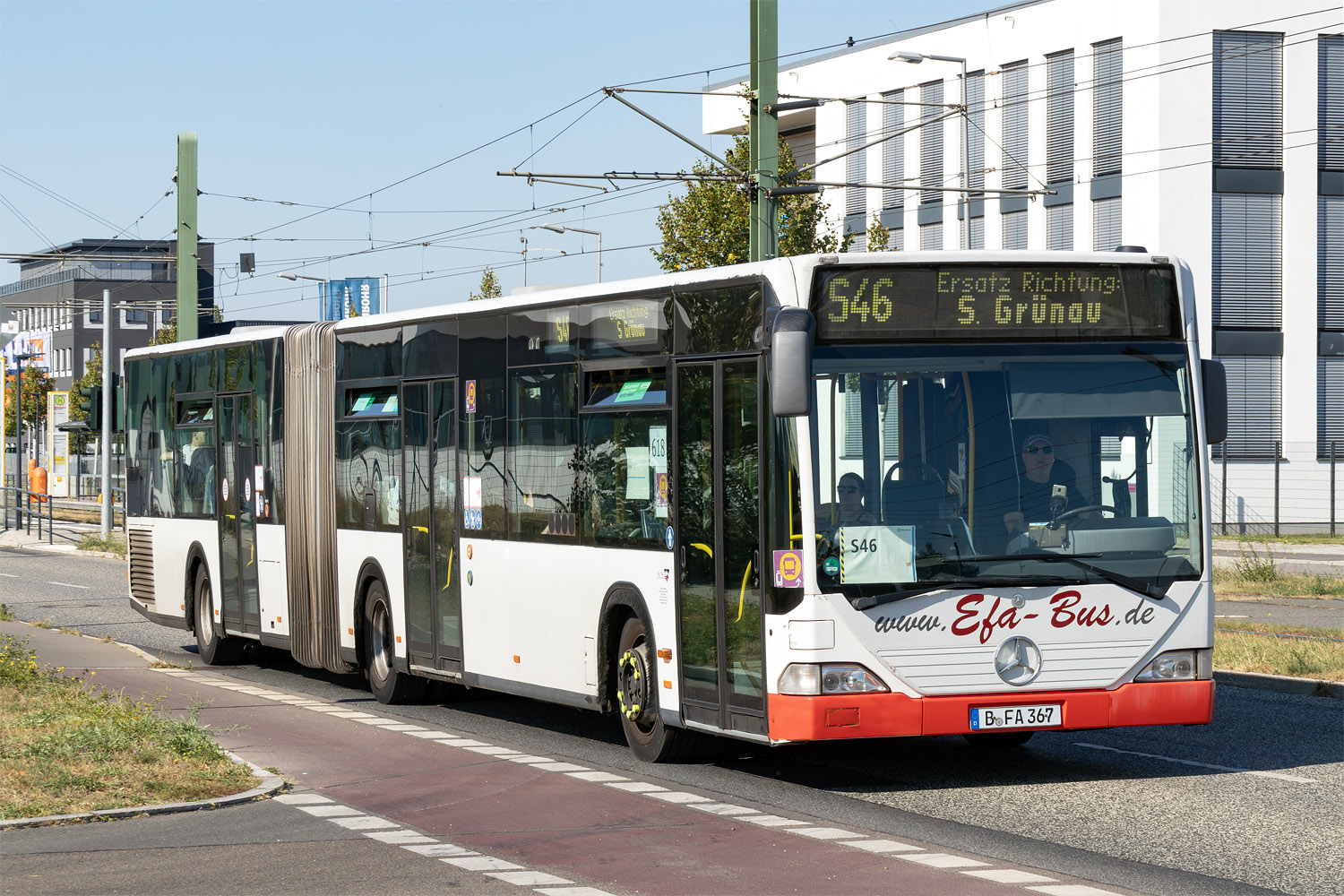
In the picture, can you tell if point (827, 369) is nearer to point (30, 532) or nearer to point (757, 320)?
point (757, 320)

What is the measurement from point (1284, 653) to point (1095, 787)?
700cm

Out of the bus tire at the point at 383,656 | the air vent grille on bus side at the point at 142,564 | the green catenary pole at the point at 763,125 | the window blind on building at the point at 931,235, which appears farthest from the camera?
the window blind on building at the point at 931,235

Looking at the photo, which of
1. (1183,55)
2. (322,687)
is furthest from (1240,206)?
(322,687)

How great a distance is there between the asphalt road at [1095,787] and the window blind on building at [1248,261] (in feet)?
111

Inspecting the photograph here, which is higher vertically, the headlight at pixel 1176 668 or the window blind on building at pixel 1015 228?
the window blind on building at pixel 1015 228

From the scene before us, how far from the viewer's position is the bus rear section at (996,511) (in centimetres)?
1034

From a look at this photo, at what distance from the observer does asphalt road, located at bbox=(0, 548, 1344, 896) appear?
8695 millimetres

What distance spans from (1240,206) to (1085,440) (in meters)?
39.5

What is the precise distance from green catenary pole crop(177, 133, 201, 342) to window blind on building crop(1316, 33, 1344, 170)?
27518 millimetres

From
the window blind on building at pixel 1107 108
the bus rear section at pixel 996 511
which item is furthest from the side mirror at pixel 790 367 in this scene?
the window blind on building at pixel 1107 108

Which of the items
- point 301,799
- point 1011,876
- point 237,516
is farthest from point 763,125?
point 1011,876

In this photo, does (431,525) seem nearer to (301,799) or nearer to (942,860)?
(301,799)

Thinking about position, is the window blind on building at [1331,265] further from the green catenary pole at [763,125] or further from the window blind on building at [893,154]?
the green catenary pole at [763,125]

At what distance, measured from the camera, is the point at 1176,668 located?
1080 cm
